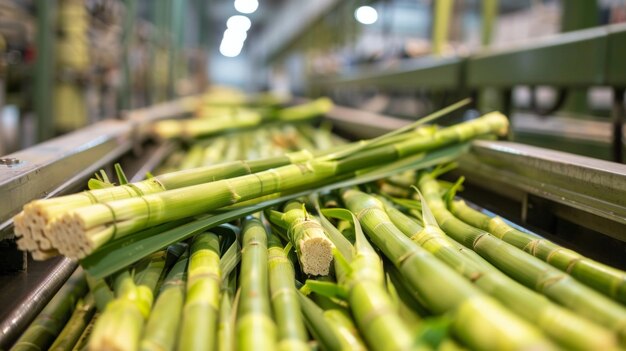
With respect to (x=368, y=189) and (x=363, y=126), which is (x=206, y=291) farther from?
(x=363, y=126)

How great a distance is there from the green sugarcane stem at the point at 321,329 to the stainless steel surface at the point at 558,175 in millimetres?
711

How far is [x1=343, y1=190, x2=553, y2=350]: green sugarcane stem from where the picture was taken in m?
0.61

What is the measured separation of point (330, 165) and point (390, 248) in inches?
17.9

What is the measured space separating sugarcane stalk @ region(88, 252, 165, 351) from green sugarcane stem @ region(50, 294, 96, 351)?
0.12 metres

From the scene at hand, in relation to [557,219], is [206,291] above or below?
above

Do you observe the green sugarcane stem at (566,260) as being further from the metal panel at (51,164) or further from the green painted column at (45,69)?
the green painted column at (45,69)

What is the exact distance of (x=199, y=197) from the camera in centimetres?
104

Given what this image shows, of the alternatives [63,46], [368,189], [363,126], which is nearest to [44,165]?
[368,189]

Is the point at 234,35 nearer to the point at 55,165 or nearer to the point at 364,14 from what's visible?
the point at 364,14

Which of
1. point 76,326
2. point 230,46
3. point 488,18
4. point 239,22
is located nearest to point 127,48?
point 488,18

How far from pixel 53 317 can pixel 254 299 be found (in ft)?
1.34

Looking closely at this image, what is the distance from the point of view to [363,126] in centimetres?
295

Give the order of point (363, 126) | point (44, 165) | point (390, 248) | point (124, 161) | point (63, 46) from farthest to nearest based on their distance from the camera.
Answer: point (63, 46) → point (363, 126) → point (124, 161) → point (44, 165) → point (390, 248)

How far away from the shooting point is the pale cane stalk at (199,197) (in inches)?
32.0
